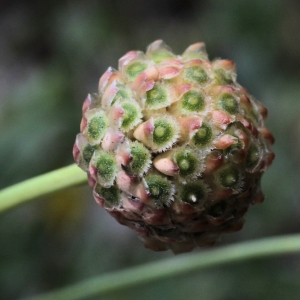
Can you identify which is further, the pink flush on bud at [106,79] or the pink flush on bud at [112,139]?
the pink flush on bud at [106,79]

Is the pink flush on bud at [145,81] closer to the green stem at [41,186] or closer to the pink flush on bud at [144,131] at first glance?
the pink flush on bud at [144,131]

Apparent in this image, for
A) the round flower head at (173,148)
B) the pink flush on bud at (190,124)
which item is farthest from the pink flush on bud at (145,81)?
the pink flush on bud at (190,124)

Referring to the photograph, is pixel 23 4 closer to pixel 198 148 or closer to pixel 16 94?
pixel 16 94

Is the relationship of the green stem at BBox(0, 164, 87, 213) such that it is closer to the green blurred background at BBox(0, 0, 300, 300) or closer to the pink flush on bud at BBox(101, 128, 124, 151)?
the pink flush on bud at BBox(101, 128, 124, 151)

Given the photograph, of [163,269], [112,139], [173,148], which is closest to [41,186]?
[112,139]

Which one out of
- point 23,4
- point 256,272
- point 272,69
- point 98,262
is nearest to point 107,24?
point 23,4

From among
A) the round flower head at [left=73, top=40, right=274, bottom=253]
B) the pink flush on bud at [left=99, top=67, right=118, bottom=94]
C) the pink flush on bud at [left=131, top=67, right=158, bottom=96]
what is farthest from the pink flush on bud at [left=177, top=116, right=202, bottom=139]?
the pink flush on bud at [left=99, top=67, right=118, bottom=94]

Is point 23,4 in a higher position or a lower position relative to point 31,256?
higher
